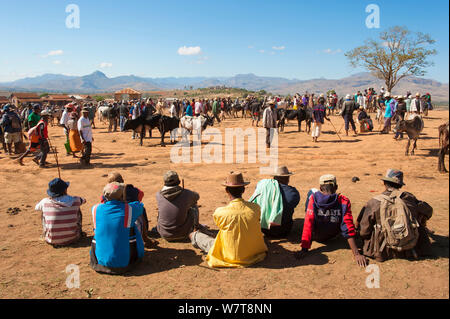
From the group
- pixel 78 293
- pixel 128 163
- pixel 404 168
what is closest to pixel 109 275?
pixel 78 293

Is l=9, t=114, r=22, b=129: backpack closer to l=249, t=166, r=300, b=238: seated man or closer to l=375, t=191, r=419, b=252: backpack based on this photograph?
l=249, t=166, r=300, b=238: seated man

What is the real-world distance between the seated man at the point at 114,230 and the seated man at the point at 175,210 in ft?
2.10

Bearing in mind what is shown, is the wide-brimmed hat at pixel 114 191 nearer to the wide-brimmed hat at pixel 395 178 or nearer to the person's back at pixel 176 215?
the person's back at pixel 176 215

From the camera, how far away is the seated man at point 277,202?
4832mm

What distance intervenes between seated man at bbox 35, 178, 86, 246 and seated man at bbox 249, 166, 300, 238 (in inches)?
106

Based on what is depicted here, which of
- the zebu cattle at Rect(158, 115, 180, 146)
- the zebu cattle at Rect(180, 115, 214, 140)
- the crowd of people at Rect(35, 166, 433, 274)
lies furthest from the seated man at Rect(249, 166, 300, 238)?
the zebu cattle at Rect(180, 115, 214, 140)

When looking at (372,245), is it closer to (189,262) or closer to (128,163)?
(189,262)

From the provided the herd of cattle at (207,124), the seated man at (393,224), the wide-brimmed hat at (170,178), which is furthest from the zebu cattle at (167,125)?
the seated man at (393,224)

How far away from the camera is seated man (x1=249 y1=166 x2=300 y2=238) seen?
4.83 metres

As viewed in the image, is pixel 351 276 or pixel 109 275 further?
pixel 109 275

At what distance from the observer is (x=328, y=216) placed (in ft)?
14.6

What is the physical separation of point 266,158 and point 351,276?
303 inches

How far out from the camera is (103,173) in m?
9.85

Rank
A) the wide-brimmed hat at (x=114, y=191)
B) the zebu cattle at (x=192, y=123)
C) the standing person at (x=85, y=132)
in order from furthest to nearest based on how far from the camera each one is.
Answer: the zebu cattle at (x=192, y=123) → the standing person at (x=85, y=132) → the wide-brimmed hat at (x=114, y=191)
